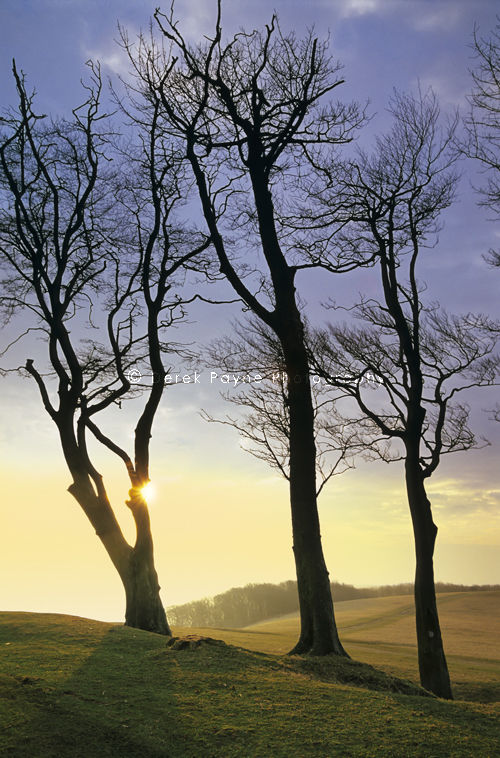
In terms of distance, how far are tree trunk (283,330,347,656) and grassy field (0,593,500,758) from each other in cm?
157

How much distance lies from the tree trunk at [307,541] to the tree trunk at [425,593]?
2636 mm

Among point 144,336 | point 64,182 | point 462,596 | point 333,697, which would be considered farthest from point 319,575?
point 462,596

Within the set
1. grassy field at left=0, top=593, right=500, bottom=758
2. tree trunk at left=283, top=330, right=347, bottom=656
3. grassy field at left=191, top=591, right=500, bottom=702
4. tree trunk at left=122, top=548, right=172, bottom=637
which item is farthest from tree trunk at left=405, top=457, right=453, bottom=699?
tree trunk at left=122, top=548, right=172, bottom=637

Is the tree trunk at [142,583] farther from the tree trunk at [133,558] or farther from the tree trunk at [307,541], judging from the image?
the tree trunk at [307,541]

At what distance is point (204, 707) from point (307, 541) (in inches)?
210

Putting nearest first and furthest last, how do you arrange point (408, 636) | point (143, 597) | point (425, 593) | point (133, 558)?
1. point (425, 593)
2. point (143, 597)
3. point (133, 558)
4. point (408, 636)

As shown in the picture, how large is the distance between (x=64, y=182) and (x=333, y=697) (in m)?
15.0

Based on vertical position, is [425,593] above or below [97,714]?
above

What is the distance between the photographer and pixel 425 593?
1304cm

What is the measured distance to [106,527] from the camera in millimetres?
14656

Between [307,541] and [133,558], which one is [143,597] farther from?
[307,541]

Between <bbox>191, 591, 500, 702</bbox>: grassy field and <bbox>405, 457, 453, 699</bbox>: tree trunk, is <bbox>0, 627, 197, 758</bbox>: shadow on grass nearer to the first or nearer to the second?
<bbox>405, 457, 453, 699</bbox>: tree trunk

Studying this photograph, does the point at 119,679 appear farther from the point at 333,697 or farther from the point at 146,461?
the point at 146,461

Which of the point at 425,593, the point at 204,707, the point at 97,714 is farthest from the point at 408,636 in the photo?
the point at 97,714
